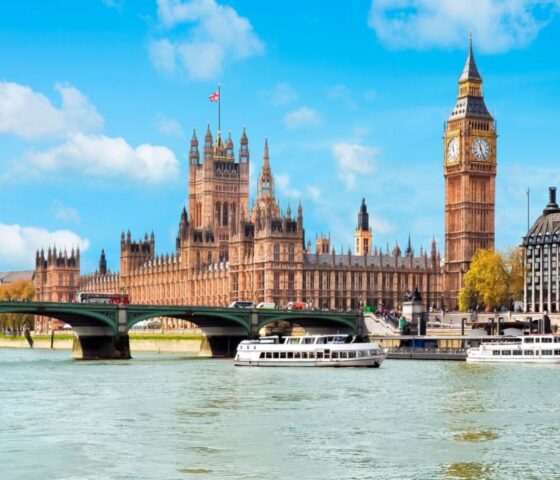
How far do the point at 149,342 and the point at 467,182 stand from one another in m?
42.0

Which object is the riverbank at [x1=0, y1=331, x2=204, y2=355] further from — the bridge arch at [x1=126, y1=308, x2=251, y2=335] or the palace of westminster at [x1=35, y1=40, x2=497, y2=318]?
the palace of westminster at [x1=35, y1=40, x2=497, y2=318]

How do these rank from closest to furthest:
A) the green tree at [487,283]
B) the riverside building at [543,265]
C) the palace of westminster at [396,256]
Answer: the riverside building at [543,265]
the green tree at [487,283]
the palace of westminster at [396,256]

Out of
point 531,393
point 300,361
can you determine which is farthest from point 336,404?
point 300,361

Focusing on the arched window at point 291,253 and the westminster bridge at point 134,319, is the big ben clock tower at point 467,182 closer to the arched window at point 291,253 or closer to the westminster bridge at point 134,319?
the arched window at point 291,253

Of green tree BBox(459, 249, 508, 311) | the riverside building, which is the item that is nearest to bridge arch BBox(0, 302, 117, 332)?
the riverside building

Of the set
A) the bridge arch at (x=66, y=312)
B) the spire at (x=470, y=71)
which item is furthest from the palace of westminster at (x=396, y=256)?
the bridge arch at (x=66, y=312)

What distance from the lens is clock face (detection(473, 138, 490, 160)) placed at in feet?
530

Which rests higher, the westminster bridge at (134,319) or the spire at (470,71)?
the spire at (470,71)

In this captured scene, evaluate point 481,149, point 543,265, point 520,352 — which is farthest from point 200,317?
point 481,149

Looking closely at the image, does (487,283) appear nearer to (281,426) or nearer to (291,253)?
(291,253)

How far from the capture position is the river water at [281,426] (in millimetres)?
42188

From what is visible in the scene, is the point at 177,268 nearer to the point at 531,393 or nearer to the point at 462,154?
the point at 462,154

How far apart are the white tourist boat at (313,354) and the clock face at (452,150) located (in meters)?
67.7

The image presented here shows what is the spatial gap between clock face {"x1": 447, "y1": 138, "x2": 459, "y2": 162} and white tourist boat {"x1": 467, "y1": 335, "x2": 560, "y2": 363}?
65316 millimetres
